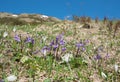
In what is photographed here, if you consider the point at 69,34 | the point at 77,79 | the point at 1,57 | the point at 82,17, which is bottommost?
the point at 77,79

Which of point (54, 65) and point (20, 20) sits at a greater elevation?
point (20, 20)

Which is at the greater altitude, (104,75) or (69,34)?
(69,34)

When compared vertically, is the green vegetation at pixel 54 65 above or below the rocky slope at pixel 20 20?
below

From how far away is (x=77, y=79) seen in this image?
240 inches

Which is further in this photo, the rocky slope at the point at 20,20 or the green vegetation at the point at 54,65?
the rocky slope at the point at 20,20

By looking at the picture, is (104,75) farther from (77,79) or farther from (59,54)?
(59,54)

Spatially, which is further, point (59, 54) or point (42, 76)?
point (59, 54)

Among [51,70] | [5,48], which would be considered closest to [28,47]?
[5,48]

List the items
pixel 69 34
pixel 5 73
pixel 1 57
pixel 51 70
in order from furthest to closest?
pixel 69 34
pixel 1 57
pixel 51 70
pixel 5 73

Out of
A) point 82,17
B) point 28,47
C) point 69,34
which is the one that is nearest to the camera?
point 28,47

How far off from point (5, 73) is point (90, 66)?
1.99m

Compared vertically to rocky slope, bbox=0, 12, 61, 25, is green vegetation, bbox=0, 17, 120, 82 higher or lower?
lower

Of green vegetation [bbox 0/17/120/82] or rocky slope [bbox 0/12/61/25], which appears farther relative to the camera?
→ rocky slope [bbox 0/12/61/25]

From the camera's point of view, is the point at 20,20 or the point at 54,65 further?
the point at 20,20
